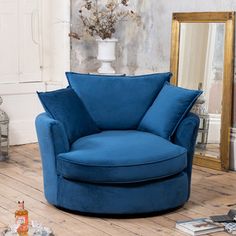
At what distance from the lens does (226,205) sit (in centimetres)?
381

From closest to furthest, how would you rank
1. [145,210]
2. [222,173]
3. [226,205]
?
[145,210] → [226,205] → [222,173]

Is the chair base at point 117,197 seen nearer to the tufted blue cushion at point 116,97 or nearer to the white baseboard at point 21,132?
the tufted blue cushion at point 116,97

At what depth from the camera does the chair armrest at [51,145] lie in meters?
3.52

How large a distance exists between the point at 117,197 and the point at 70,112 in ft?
2.40

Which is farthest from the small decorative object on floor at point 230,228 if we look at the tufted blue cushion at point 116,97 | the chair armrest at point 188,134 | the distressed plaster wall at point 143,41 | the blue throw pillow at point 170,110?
the distressed plaster wall at point 143,41

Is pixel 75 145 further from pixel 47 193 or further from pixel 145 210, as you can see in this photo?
pixel 145 210

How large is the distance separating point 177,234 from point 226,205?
688 mm

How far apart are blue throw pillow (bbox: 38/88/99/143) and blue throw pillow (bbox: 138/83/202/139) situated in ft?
1.48

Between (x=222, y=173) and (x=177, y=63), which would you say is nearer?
(x=222, y=173)

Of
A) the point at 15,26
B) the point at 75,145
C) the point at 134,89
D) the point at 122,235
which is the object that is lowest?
the point at 122,235

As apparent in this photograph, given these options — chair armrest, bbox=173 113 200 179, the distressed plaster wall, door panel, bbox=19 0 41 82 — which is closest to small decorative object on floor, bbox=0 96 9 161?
door panel, bbox=19 0 41 82

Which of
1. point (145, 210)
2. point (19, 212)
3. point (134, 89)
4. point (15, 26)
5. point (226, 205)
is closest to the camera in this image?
point (19, 212)

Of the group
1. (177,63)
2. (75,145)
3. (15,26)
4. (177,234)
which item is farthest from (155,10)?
(177,234)

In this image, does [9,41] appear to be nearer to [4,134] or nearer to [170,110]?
[4,134]
